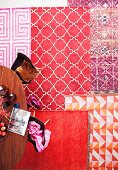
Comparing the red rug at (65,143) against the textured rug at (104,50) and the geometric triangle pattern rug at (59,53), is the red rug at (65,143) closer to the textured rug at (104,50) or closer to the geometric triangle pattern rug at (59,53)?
the geometric triangle pattern rug at (59,53)

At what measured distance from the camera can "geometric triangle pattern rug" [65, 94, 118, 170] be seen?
2.86 meters

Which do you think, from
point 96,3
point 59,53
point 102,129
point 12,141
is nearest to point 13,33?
point 59,53

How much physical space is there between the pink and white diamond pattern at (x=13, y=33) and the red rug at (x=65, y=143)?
0.69m

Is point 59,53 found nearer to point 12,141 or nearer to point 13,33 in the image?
point 13,33

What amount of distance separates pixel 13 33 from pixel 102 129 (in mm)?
1374

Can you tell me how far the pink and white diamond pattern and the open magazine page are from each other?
75 centimetres

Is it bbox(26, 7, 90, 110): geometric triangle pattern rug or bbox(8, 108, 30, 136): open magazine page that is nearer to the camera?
bbox(8, 108, 30, 136): open magazine page

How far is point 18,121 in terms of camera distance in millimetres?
2402

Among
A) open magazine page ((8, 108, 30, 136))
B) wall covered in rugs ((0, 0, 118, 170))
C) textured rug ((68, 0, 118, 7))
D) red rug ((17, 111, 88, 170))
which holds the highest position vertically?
textured rug ((68, 0, 118, 7))

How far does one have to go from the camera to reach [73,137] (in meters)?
2.88

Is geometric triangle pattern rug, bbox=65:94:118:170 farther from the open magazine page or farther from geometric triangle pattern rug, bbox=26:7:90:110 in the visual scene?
the open magazine page

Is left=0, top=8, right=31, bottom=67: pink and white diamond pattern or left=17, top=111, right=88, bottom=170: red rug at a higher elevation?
left=0, top=8, right=31, bottom=67: pink and white diamond pattern

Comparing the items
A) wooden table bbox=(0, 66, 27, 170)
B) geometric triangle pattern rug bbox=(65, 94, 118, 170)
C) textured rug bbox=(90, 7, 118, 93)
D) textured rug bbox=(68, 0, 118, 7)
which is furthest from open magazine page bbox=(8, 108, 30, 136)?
textured rug bbox=(68, 0, 118, 7)

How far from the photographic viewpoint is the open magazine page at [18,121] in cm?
238
